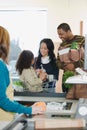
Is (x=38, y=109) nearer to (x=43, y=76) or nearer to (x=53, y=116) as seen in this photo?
(x=53, y=116)

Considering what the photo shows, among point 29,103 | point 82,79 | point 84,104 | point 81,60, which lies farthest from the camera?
point 81,60

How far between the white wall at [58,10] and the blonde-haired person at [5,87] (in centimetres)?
295

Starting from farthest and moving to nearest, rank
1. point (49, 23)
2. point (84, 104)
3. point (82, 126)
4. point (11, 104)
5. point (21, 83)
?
1. point (49, 23)
2. point (21, 83)
3. point (84, 104)
4. point (11, 104)
5. point (82, 126)

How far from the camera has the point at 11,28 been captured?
4855mm

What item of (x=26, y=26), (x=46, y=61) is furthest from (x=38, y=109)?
(x=26, y=26)

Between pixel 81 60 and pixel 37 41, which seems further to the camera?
pixel 37 41

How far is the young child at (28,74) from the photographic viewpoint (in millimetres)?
2904

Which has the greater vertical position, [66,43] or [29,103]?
[66,43]

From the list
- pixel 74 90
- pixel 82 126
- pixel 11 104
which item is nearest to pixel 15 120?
pixel 11 104

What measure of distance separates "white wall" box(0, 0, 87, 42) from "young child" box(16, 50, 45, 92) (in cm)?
154

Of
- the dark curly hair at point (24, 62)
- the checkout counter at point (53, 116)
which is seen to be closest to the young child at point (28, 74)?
the dark curly hair at point (24, 62)

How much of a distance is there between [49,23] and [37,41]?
0.35 meters

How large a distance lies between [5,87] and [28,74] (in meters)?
1.26

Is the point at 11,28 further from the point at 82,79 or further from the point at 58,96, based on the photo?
the point at 82,79
